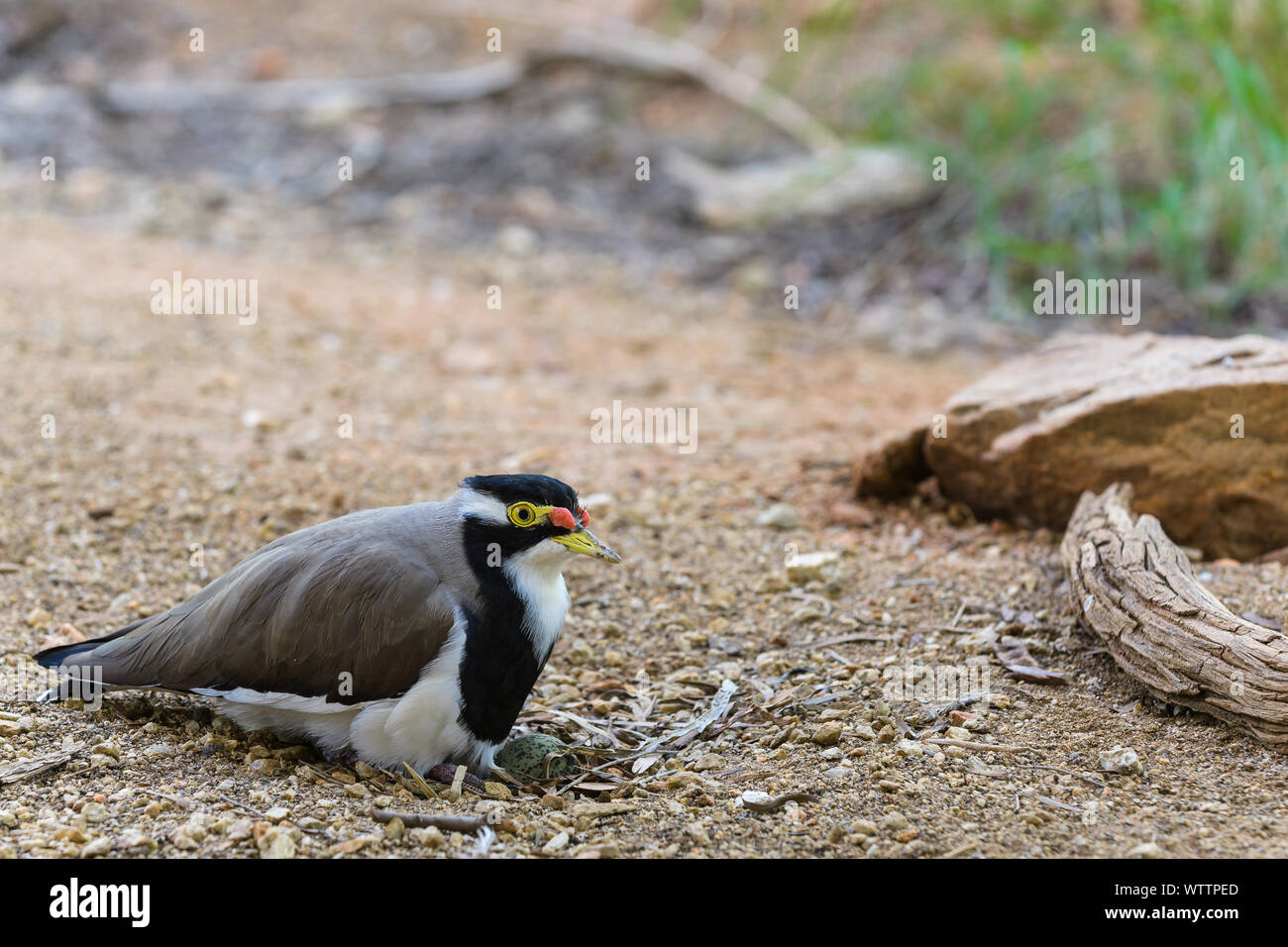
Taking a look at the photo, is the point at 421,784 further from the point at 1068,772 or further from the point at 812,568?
the point at 812,568

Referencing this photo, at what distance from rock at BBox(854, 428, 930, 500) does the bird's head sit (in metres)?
1.81

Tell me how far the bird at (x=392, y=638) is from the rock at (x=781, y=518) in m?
1.55

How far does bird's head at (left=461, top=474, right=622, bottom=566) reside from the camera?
11.3 feet

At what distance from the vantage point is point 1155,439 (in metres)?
4.43

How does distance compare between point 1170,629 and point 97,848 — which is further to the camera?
point 1170,629

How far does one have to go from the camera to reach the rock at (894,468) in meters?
4.96

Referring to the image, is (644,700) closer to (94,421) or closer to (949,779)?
(949,779)

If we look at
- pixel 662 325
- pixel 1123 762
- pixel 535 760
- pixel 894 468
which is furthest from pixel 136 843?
pixel 662 325

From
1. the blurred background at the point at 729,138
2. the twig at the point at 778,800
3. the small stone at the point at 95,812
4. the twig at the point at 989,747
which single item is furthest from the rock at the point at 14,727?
the blurred background at the point at 729,138

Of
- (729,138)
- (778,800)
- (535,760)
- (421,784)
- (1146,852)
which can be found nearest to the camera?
(1146,852)

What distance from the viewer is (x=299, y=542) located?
3615 millimetres

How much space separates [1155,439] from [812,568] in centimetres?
123

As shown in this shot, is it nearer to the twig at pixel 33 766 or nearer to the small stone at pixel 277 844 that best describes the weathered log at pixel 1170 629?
the small stone at pixel 277 844
